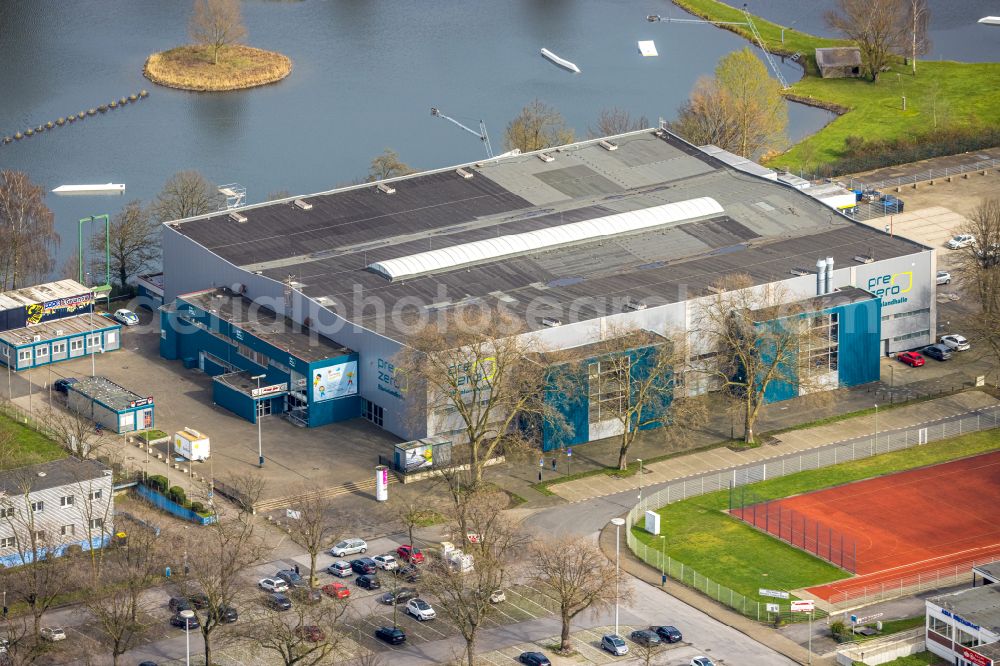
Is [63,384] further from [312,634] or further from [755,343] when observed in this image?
[755,343]

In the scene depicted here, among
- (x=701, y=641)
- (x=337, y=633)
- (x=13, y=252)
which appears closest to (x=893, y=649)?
(x=701, y=641)

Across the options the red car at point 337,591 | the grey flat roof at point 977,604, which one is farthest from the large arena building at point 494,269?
the grey flat roof at point 977,604

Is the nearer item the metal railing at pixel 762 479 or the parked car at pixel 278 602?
the parked car at pixel 278 602

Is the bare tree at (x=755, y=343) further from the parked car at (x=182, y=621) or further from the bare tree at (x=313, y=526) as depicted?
the parked car at (x=182, y=621)

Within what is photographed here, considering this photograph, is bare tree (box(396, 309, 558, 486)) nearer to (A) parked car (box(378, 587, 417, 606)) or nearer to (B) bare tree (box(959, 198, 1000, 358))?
(A) parked car (box(378, 587, 417, 606))

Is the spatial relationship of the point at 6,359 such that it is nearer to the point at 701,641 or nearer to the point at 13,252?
the point at 13,252

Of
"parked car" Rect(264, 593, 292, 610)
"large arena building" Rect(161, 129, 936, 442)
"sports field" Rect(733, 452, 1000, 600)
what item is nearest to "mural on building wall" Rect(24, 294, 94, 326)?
"large arena building" Rect(161, 129, 936, 442)

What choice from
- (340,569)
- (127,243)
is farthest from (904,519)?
(127,243)
